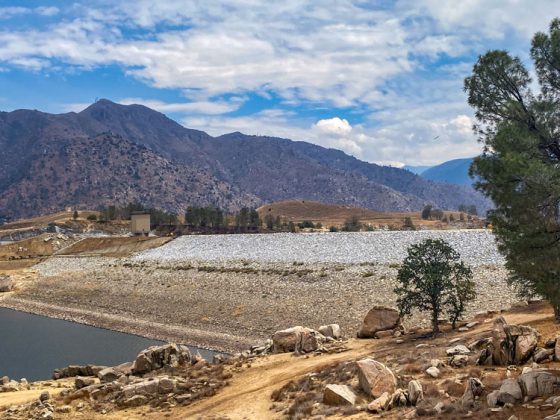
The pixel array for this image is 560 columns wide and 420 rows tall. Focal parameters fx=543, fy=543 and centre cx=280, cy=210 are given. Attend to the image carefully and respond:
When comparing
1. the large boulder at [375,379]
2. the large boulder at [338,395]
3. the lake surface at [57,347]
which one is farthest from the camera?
the lake surface at [57,347]

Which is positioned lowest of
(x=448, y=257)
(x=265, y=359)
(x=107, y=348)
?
(x=107, y=348)

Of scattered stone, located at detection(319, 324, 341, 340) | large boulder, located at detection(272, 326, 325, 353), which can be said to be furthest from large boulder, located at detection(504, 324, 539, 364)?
scattered stone, located at detection(319, 324, 341, 340)

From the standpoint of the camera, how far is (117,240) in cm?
11019

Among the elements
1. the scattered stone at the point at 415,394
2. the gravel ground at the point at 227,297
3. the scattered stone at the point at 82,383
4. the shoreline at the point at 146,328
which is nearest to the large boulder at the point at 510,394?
the scattered stone at the point at 415,394

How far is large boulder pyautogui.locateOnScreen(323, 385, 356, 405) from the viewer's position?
17.5 meters

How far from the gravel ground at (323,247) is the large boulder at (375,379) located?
3908cm

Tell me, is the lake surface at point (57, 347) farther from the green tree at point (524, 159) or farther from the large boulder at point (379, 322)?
the green tree at point (524, 159)

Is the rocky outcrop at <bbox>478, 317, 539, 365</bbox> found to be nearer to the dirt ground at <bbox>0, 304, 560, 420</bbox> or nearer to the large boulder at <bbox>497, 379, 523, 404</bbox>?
the dirt ground at <bbox>0, 304, 560, 420</bbox>

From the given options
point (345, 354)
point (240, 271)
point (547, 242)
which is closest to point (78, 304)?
point (240, 271)

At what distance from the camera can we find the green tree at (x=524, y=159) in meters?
14.5

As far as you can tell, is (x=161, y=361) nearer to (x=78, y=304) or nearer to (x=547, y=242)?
(x=547, y=242)

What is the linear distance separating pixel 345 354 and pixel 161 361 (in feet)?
29.8

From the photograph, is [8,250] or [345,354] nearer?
[345,354]

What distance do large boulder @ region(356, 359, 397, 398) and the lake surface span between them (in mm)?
21711
